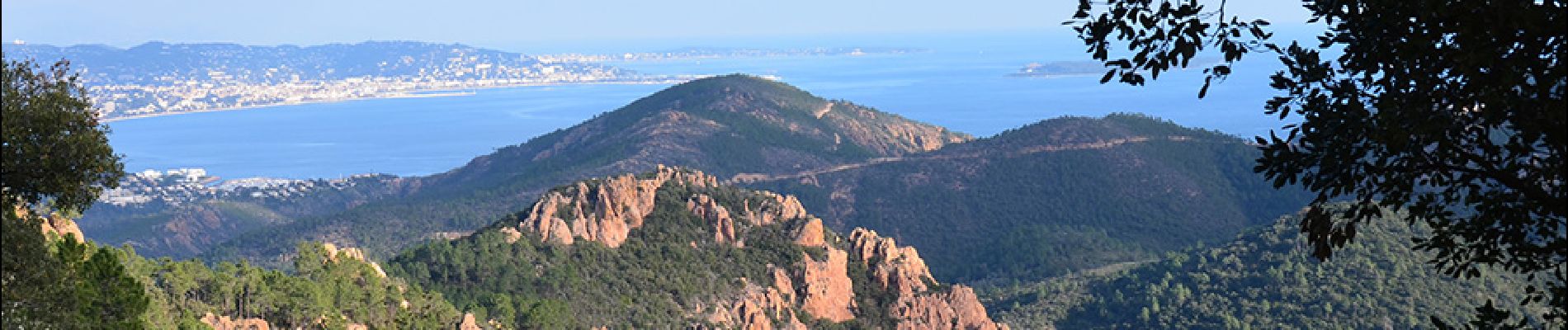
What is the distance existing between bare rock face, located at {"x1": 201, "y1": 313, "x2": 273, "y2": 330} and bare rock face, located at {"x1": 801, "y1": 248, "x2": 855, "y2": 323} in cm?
2132

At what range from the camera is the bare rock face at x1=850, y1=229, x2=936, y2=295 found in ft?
171

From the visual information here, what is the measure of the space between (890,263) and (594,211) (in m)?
10.2

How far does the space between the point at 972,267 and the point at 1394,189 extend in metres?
70.1

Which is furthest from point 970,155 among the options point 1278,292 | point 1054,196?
point 1278,292

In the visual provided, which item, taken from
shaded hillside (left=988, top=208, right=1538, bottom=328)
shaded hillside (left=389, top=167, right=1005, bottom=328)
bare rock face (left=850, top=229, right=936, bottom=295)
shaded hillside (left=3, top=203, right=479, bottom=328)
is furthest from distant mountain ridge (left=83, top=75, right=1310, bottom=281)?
shaded hillside (left=3, top=203, right=479, bottom=328)

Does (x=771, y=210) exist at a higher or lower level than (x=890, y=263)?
higher

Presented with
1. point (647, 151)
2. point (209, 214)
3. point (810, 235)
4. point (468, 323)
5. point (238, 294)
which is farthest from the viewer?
point (209, 214)

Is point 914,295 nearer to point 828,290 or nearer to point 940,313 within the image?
point 940,313

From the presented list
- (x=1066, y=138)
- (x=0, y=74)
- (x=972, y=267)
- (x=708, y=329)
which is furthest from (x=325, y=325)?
(x=1066, y=138)

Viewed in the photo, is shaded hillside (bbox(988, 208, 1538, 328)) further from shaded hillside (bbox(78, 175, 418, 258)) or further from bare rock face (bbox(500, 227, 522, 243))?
shaded hillside (bbox(78, 175, 418, 258))

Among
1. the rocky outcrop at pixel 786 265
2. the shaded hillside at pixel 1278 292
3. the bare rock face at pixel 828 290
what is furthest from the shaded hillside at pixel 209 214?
the shaded hillside at pixel 1278 292

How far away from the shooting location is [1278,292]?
5819cm

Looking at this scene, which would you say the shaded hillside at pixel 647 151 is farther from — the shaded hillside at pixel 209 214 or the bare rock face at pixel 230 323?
the bare rock face at pixel 230 323

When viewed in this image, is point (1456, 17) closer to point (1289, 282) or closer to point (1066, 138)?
point (1289, 282)
